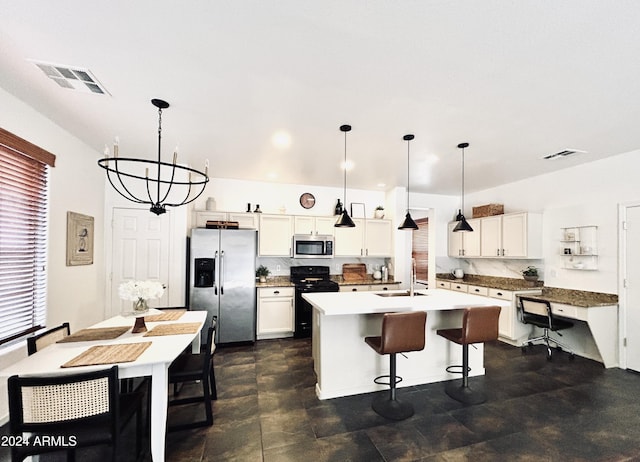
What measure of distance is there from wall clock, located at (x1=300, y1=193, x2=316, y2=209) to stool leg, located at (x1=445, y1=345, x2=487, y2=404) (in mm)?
3476

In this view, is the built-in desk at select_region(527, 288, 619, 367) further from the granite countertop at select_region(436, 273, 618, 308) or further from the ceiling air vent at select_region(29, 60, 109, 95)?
the ceiling air vent at select_region(29, 60, 109, 95)

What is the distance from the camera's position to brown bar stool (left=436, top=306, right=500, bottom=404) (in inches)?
110

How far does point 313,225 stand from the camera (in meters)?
5.13

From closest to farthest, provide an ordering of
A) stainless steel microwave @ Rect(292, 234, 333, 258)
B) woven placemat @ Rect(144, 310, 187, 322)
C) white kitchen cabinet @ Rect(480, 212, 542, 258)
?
woven placemat @ Rect(144, 310, 187, 322) → white kitchen cabinet @ Rect(480, 212, 542, 258) → stainless steel microwave @ Rect(292, 234, 333, 258)

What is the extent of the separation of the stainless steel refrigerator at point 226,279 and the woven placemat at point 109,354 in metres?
2.16

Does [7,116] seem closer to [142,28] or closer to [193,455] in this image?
[142,28]

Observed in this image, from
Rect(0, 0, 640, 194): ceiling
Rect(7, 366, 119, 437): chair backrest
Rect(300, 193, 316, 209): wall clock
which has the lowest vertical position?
Rect(7, 366, 119, 437): chair backrest

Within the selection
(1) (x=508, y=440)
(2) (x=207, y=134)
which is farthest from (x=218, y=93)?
(1) (x=508, y=440)

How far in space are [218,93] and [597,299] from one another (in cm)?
514

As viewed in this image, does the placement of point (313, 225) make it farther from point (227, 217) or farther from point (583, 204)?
point (583, 204)

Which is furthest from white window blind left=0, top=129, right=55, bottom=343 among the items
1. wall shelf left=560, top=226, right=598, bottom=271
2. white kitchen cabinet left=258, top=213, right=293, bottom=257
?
wall shelf left=560, top=226, right=598, bottom=271

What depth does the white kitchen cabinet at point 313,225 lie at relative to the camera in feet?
16.6

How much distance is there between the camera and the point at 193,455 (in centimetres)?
203

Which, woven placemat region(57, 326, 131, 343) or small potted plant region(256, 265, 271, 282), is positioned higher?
small potted plant region(256, 265, 271, 282)
